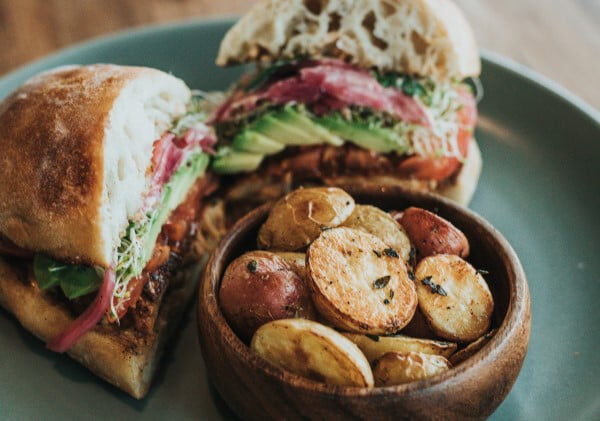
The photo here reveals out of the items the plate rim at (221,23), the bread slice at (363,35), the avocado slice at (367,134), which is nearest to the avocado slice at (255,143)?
the avocado slice at (367,134)

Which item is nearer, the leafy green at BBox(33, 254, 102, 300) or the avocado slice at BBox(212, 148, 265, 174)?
the leafy green at BBox(33, 254, 102, 300)

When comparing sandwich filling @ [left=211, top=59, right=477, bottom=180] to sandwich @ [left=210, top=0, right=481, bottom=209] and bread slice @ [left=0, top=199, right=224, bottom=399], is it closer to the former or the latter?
sandwich @ [left=210, top=0, right=481, bottom=209]

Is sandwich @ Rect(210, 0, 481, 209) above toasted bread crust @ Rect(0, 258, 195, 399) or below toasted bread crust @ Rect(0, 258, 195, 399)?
above

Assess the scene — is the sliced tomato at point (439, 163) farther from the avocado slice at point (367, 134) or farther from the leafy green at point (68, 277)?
the leafy green at point (68, 277)

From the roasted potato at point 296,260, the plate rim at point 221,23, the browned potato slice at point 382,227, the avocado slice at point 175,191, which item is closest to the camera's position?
the roasted potato at point 296,260

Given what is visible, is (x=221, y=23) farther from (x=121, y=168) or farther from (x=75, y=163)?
(x=75, y=163)

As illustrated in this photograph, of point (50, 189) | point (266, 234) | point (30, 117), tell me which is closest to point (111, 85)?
point (30, 117)

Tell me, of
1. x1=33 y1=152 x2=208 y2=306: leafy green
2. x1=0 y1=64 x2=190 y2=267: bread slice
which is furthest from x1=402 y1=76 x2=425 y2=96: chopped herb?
x1=33 y1=152 x2=208 y2=306: leafy green
